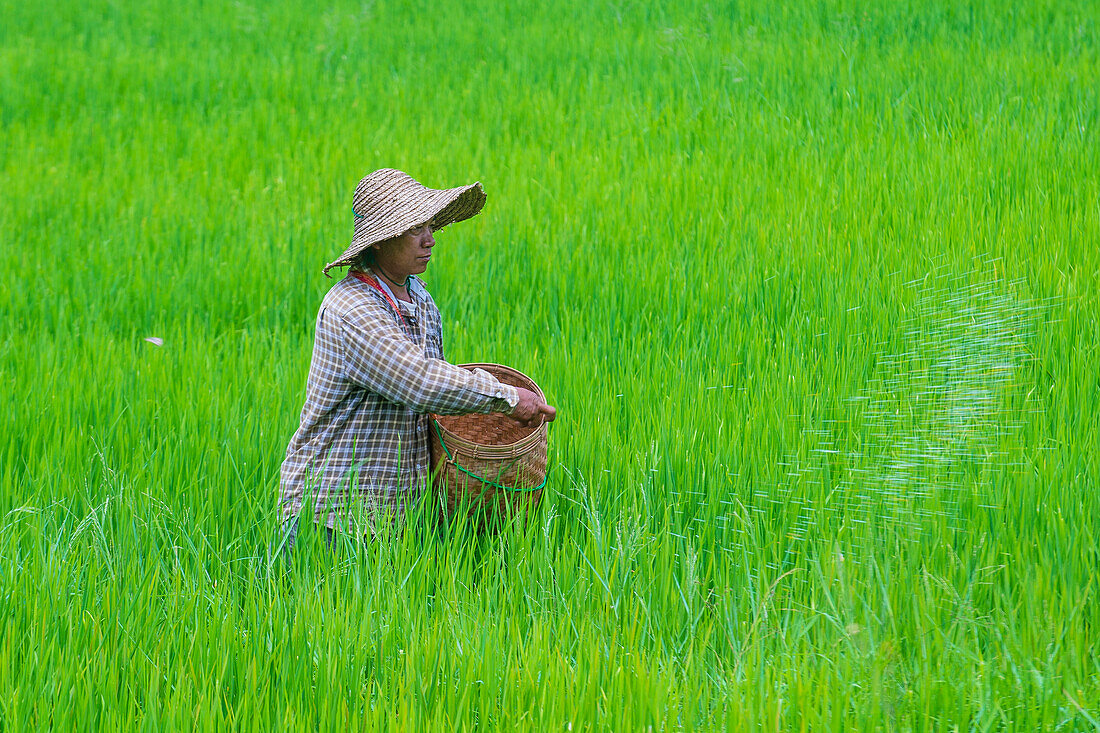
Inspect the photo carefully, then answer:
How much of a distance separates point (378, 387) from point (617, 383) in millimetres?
1241

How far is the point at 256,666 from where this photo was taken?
1.96 meters

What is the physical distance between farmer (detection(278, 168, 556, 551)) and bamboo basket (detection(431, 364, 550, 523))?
0.25 feet

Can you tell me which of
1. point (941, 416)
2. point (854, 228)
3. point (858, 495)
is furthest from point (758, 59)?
point (858, 495)

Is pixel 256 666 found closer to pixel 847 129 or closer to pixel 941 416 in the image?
pixel 941 416

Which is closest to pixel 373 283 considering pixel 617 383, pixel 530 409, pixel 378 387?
Answer: pixel 378 387

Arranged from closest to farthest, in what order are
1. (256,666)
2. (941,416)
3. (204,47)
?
(256,666)
(941,416)
(204,47)

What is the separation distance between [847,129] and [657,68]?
79.8 inches

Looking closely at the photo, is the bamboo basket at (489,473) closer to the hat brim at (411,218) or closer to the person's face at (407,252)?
the person's face at (407,252)

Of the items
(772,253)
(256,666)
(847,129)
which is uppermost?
(847,129)

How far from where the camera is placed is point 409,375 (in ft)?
8.07

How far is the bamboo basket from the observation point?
2.51 metres

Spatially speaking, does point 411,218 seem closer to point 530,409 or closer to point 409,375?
point 409,375

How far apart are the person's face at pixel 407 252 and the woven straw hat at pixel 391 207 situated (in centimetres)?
5

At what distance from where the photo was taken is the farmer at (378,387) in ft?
8.13
